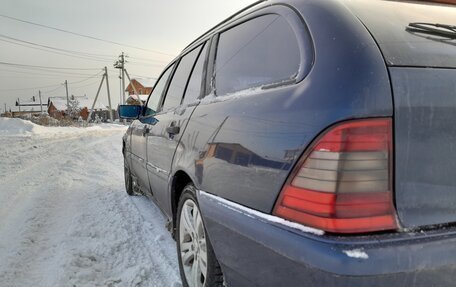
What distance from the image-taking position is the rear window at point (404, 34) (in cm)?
140

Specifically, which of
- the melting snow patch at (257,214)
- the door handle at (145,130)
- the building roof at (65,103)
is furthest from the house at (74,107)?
the melting snow patch at (257,214)

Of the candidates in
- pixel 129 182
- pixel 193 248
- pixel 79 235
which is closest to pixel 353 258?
pixel 193 248

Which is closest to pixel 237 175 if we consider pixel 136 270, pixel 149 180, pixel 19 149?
pixel 136 270

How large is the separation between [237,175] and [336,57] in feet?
2.25

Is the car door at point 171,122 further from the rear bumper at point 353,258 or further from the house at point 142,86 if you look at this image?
the house at point 142,86

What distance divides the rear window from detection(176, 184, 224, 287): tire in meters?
1.36

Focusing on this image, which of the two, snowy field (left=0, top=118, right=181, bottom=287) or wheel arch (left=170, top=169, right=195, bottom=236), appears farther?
snowy field (left=0, top=118, right=181, bottom=287)

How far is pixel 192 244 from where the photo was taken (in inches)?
99.0

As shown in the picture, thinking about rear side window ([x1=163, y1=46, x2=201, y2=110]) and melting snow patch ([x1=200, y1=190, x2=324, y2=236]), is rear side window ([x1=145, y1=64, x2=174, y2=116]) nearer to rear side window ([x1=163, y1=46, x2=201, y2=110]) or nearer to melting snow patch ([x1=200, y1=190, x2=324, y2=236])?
rear side window ([x1=163, y1=46, x2=201, y2=110])

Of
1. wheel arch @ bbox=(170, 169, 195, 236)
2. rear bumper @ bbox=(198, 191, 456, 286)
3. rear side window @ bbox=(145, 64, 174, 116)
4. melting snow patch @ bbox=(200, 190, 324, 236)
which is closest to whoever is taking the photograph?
rear bumper @ bbox=(198, 191, 456, 286)

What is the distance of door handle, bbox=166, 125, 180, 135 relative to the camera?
2.75m

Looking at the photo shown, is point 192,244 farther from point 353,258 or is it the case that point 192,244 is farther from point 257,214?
point 353,258

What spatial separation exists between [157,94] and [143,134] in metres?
0.52

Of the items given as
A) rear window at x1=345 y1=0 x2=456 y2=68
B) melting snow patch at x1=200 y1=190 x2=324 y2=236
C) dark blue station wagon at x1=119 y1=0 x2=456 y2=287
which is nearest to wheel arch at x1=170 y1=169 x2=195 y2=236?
melting snow patch at x1=200 y1=190 x2=324 y2=236
